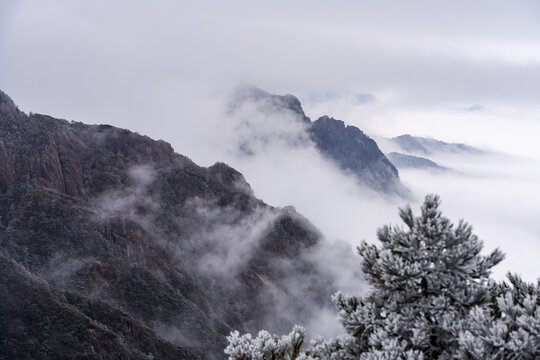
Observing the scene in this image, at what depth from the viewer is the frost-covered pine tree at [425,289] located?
8.41 meters

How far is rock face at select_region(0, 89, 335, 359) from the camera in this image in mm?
82938

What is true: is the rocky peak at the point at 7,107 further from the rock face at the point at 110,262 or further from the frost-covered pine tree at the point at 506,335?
the frost-covered pine tree at the point at 506,335

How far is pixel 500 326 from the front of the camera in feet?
24.3

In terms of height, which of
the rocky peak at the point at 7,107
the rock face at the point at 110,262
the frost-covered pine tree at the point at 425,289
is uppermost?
the rocky peak at the point at 7,107

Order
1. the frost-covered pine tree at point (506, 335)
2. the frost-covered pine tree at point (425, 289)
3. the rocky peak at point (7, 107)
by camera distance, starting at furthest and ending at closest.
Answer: the rocky peak at point (7, 107) → the frost-covered pine tree at point (425, 289) → the frost-covered pine tree at point (506, 335)

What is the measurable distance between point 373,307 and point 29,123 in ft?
568

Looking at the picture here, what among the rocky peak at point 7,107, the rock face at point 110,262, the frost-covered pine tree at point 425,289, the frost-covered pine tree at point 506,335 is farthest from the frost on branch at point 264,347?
the rocky peak at point 7,107

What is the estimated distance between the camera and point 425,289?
8914 millimetres

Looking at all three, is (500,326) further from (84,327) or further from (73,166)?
(73,166)

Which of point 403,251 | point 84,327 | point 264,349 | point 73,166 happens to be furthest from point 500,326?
point 73,166

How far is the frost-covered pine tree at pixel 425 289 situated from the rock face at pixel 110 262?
8289 centimetres

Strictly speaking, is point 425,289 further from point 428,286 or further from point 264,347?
point 264,347

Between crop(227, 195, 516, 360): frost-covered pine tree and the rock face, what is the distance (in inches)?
3263

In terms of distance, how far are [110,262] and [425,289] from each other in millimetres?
131139
